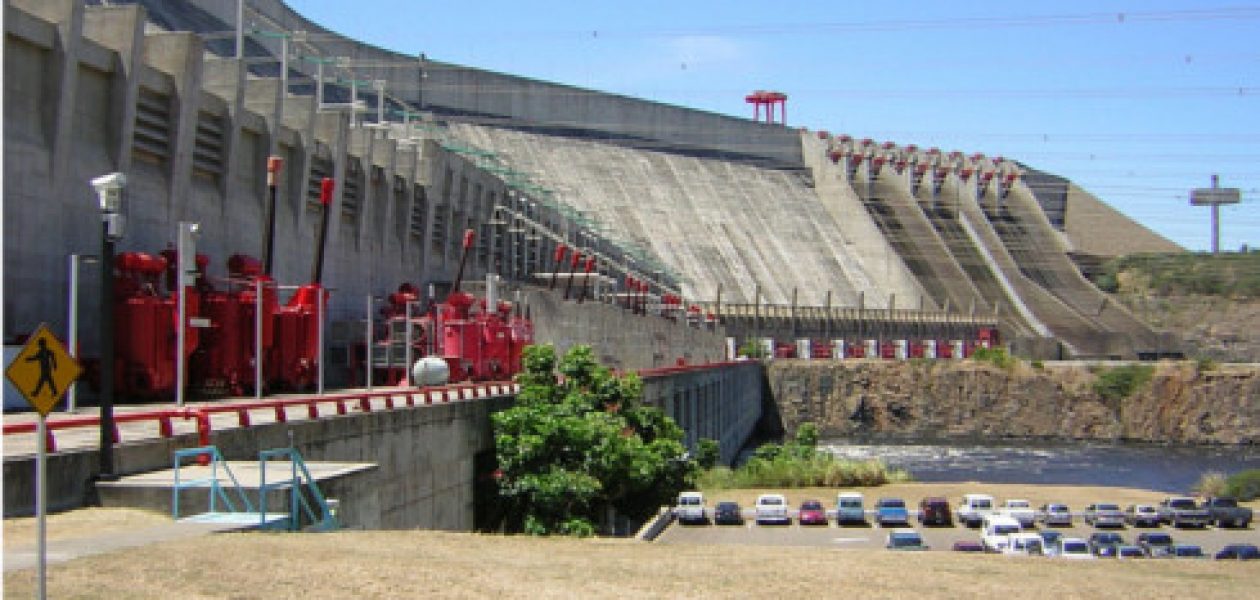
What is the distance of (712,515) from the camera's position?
44.3m

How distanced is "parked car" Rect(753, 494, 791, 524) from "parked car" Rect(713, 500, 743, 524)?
633 mm

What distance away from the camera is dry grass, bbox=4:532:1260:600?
1180 centimetres

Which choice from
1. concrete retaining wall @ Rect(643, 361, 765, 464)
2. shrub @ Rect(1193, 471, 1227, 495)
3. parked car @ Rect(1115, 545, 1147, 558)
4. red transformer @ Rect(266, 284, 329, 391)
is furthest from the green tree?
shrub @ Rect(1193, 471, 1227, 495)

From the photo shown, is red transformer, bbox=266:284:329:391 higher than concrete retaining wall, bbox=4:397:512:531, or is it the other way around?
red transformer, bbox=266:284:329:391

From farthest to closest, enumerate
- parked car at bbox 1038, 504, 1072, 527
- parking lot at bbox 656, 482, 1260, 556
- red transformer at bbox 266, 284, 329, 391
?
parked car at bbox 1038, 504, 1072, 527 < parking lot at bbox 656, 482, 1260, 556 < red transformer at bbox 266, 284, 329, 391

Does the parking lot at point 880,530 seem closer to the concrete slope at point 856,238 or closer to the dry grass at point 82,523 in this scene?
the dry grass at point 82,523

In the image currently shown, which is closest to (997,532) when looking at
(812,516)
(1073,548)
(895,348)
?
(1073,548)

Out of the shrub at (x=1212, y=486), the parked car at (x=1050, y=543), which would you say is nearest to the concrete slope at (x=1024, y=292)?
the shrub at (x=1212, y=486)

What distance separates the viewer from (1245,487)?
58.7 metres

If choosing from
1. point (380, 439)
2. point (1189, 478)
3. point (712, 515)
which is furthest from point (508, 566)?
point (1189, 478)

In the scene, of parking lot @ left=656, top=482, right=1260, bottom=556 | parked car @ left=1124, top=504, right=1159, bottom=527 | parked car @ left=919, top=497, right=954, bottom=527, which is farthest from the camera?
parked car @ left=1124, top=504, right=1159, bottom=527

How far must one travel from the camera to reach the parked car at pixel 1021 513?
4288cm

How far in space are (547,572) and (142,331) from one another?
14.1 m

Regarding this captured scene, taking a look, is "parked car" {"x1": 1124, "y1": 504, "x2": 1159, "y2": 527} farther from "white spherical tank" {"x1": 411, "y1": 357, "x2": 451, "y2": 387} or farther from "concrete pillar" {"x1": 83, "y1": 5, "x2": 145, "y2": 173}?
"concrete pillar" {"x1": 83, "y1": 5, "x2": 145, "y2": 173}
